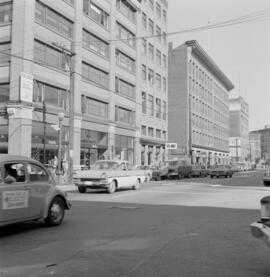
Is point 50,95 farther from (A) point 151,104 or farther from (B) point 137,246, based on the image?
(B) point 137,246

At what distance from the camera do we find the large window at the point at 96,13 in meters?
42.2

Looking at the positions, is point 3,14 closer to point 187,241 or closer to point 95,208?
point 95,208

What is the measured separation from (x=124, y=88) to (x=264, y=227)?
4465 centimetres

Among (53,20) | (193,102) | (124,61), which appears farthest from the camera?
(193,102)

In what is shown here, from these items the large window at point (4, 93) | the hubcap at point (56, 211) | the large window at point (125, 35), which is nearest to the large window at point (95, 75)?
the large window at point (125, 35)

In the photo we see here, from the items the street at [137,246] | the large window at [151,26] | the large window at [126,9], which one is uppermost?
the large window at [151,26]

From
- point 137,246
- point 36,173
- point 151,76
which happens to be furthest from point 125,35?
point 137,246

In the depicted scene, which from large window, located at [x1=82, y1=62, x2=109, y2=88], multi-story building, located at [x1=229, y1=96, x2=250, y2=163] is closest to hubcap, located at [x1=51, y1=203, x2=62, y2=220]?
large window, located at [x1=82, y1=62, x2=109, y2=88]

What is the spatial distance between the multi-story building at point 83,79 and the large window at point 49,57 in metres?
0.08

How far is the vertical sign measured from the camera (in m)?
31.1

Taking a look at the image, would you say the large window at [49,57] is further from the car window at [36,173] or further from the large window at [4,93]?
the car window at [36,173]

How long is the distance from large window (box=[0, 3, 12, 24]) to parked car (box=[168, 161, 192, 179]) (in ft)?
62.5

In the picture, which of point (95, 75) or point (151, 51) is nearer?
point (95, 75)

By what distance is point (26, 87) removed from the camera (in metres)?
31.5
